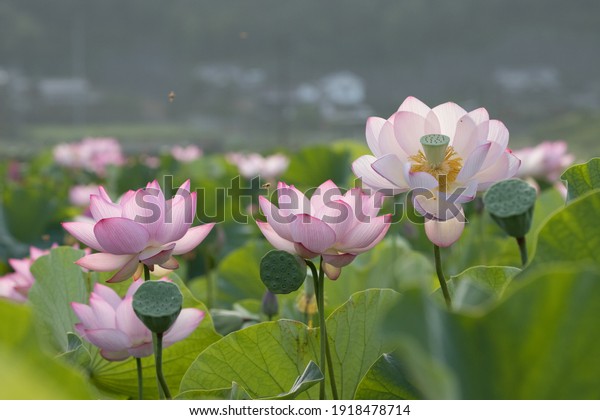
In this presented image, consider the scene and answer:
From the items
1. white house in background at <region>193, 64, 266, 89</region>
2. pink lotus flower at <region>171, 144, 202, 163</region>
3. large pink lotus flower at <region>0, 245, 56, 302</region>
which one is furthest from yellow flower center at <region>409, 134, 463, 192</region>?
white house in background at <region>193, 64, 266, 89</region>

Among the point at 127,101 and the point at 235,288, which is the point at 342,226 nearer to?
the point at 235,288

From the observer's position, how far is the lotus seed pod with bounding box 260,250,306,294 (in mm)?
387

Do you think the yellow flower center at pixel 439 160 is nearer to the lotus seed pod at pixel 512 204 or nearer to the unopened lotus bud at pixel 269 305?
the lotus seed pod at pixel 512 204

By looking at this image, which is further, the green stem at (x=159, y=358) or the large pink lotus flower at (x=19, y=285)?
the large pink lotus flower at (x=19, y=285)

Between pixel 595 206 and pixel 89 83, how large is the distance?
16110 mm

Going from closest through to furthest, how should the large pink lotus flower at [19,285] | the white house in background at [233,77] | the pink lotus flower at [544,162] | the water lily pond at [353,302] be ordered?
1. the water lily pond at [353,302]
2. the large pink lotus flower at [19,285]
3. the pink lotus flower at [544,162]
4. the white house in background at [233,77]

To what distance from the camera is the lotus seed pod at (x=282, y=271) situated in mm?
387

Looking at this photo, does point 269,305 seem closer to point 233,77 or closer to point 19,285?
point 19,285

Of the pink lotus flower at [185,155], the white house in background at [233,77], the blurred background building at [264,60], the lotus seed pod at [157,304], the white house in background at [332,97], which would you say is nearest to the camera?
the lotus seed pod at [157,304]

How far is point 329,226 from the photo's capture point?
1.21 feet

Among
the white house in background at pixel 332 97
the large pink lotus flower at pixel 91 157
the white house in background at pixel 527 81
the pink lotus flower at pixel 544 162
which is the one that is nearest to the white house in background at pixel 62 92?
the white house in background at pixel 332 97

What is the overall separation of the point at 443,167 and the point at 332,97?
11.6 m

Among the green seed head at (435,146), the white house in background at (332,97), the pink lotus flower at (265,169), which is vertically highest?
the white house in background at (332,97)

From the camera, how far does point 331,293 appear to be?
705 millimetres
